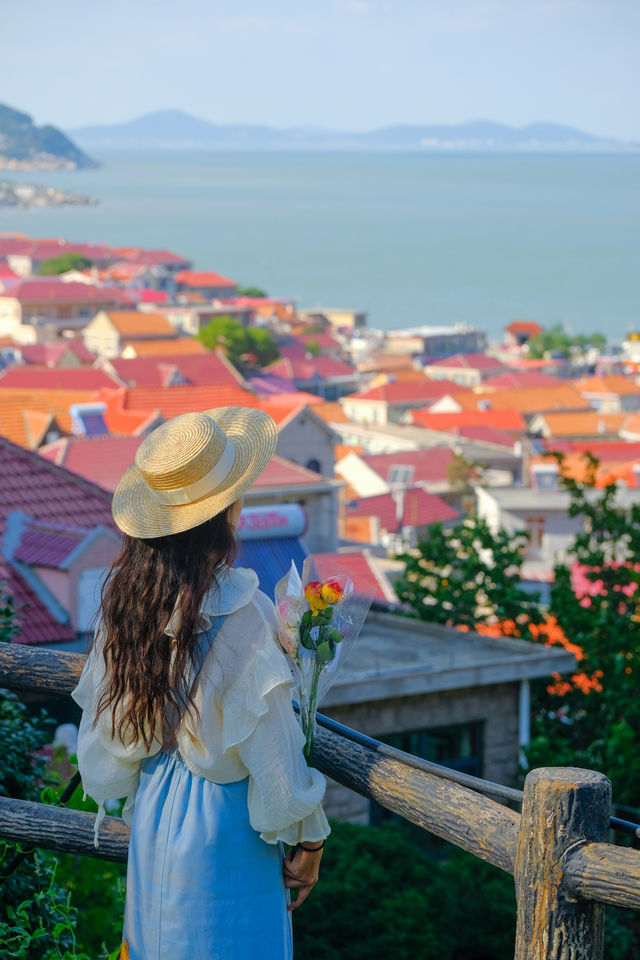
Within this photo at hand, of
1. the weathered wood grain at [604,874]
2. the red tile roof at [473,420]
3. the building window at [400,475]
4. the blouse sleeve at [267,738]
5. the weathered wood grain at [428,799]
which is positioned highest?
the blouse sleeve at [267,738]

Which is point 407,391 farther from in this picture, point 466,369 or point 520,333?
point 520,333

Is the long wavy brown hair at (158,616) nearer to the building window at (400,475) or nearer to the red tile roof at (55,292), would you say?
the building window at (400,475)

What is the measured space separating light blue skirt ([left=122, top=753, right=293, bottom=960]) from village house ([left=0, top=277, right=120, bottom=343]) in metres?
73.1

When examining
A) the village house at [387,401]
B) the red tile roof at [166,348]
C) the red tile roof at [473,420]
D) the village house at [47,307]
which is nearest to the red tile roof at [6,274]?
the village house at [47,307]

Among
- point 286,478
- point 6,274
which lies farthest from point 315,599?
point 6,274

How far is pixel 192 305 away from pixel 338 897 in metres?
83.7

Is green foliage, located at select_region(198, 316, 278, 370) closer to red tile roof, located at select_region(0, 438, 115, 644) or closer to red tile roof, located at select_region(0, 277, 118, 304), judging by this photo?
red tile roof, located at select_region(0, 277, 118, 304)

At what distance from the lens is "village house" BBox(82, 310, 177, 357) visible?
222 feet

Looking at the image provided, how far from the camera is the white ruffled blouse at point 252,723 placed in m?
2.22

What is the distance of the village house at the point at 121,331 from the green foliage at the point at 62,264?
109 feet

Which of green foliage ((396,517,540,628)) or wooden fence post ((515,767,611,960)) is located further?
green foliage ((396,517,540,628))

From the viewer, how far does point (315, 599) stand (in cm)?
226

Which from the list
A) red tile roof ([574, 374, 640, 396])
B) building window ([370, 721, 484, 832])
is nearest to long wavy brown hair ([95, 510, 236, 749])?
building window ([370, 721, 484, 832])

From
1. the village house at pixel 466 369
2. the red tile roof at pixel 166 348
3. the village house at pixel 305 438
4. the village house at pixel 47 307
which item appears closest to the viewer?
the village house at pixel 305 438
